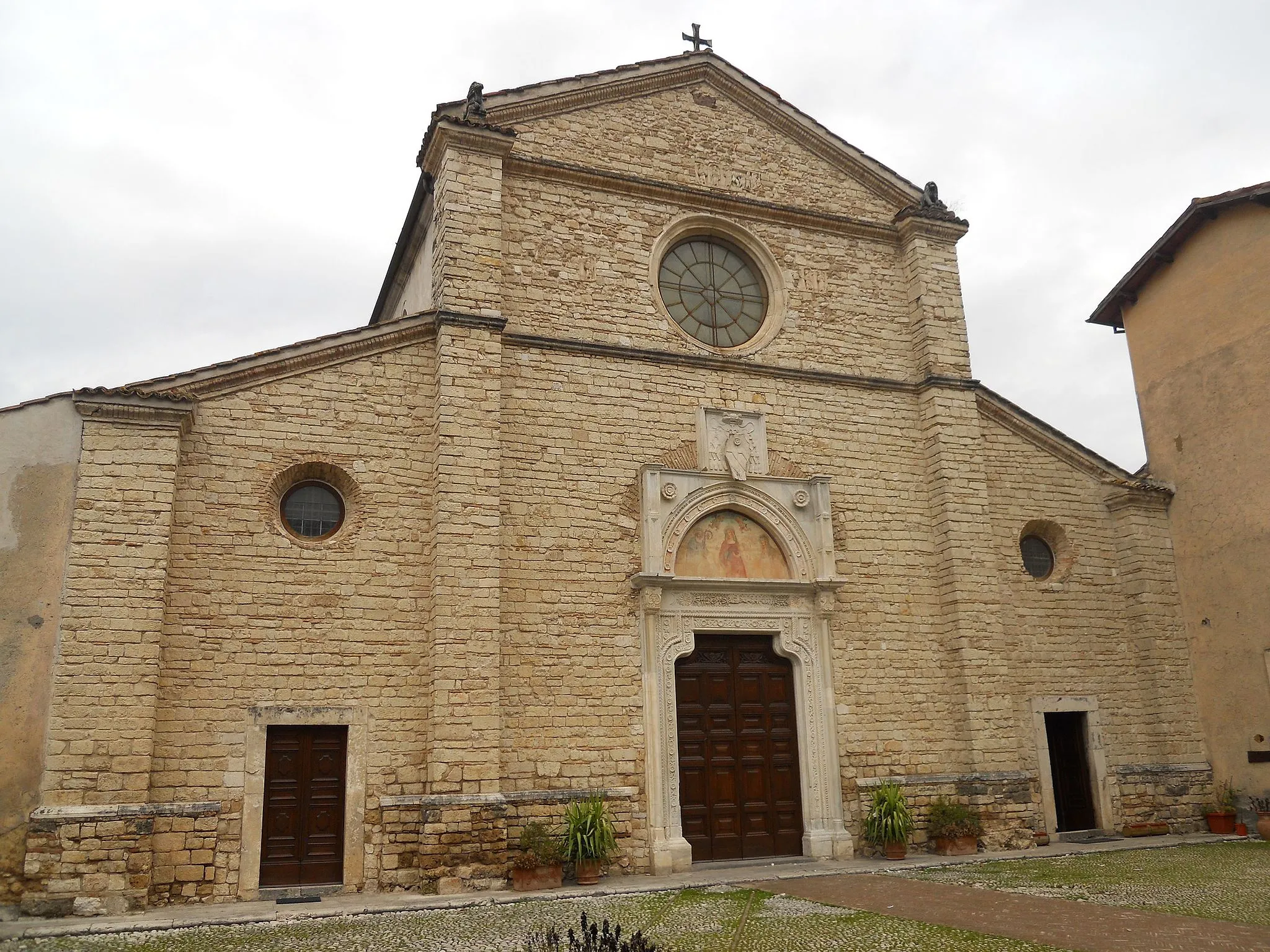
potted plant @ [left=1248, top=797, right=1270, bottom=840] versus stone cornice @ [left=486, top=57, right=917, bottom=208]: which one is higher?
stone cornice @ [left=486, top=57, right=917, bottom=208]

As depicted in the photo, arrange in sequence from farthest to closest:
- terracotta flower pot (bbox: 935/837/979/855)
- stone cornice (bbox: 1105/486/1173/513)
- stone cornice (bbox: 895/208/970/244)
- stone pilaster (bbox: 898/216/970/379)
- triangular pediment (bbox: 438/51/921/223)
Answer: stone cornice (bbox: 1105/486/1173/513)
stone cornice (bbox: 895/208/970/244)
stone pilaster (bbox: 898/216/970/379)
triangular pediment (bbox: 438/51/921/223)
terracotta flower pot (bbox: 935/837/979/855)

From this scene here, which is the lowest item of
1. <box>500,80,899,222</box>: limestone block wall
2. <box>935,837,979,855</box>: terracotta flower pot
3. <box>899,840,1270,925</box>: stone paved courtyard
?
<box>899,840,1270,925</box>: stone paved courtyard

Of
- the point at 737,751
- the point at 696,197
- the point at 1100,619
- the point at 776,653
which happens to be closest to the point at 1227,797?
the point at 1100,619

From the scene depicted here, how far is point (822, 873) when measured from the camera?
406 inches

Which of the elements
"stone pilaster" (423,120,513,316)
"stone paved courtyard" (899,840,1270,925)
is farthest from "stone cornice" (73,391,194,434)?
"stone paved courtyard" (899,840,1270,925)

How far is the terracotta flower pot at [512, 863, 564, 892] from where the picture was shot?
9531mm

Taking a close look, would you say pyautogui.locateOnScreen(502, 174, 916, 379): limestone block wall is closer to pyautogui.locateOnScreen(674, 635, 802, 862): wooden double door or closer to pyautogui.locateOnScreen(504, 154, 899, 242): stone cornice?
pyautogui.locateOnScreen(504, 154, 899, 242): stone cornice

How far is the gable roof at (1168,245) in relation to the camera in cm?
1374

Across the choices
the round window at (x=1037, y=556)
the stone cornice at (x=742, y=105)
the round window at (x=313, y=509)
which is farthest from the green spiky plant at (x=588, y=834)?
the stone cornice at (x=742, y=105)

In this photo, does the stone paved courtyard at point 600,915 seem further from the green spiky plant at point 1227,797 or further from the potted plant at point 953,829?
the green spiky plant at point 1227,797

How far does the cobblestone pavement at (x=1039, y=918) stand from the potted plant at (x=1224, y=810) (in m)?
6.16

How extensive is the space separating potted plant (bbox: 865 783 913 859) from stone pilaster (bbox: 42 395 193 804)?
7632 millimetres

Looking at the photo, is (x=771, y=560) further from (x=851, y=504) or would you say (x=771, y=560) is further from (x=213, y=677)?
(x=213, y=677)

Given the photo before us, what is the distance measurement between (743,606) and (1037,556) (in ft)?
16.2
